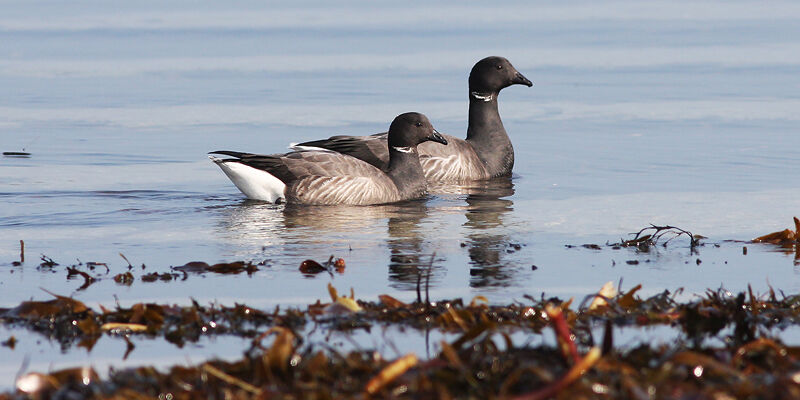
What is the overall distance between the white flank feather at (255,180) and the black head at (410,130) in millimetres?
1500

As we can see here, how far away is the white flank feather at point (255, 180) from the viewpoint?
12.6 meters

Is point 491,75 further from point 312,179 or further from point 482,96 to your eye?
point 312,179

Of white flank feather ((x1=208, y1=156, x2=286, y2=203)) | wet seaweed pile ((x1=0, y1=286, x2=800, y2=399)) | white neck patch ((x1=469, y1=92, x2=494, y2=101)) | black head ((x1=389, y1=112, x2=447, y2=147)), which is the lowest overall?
wet seaweed pile ((x1=0, y1=286, x2=800, y2=399))

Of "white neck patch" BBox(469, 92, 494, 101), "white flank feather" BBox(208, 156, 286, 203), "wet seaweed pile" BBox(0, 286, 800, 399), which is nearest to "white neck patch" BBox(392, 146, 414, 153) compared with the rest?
"white flank feather" BBox(208, 156, 286, 203)

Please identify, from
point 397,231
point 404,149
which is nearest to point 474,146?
point 404,149

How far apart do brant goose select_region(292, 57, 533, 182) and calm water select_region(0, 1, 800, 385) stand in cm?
42

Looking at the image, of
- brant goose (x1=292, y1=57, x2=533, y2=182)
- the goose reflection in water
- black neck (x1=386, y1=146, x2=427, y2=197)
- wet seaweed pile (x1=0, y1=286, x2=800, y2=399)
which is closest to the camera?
wet seaweed pile (x1=0, y1=286, x2=800, y2=399)

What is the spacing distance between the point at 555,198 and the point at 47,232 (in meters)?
5.18

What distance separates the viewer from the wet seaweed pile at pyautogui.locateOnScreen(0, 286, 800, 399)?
182 inches

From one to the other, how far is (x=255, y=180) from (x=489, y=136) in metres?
3.98

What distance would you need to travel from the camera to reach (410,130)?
43.8ft

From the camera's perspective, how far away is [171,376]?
4.91 metres

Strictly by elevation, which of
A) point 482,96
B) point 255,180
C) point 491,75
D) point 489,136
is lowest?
point 255,180

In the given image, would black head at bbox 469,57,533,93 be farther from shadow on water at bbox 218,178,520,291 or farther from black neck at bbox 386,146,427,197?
black neck at bbox 386,146,427,197
